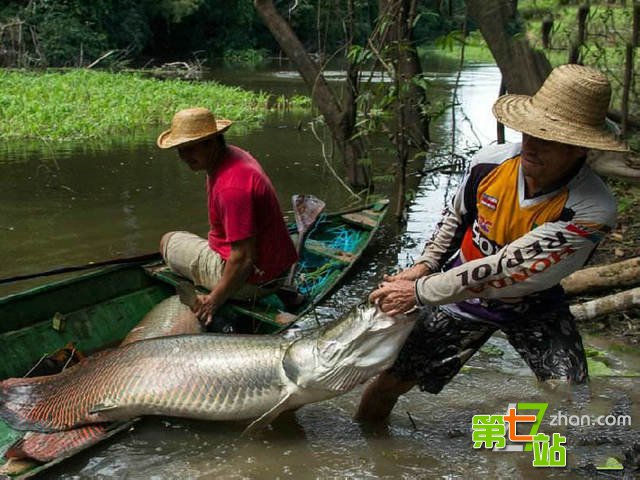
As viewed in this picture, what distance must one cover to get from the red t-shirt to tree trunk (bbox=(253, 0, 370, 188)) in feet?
13.6

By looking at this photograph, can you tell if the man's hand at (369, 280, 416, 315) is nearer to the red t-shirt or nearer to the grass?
the red t-shirt

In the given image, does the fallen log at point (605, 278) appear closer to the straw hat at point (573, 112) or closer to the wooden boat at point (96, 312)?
the wooden boat at point (96, 312)

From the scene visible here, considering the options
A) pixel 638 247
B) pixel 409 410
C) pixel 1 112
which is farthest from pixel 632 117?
pixel 1 112

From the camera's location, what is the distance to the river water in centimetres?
382

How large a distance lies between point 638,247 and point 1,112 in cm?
1170

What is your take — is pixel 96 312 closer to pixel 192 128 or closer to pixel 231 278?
pixel 231 278

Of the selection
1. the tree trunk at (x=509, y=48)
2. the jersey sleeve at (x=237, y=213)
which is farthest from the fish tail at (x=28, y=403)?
the tree trunk at (x=509, y=48)

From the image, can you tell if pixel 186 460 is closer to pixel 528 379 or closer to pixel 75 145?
pixel 528 379

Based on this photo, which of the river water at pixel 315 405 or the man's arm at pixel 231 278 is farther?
the man's arm at pixel 231 278

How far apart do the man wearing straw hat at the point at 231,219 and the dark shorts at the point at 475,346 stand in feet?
5.04

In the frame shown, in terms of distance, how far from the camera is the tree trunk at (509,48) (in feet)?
21.4

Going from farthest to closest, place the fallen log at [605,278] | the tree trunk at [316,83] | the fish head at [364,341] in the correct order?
the tree trunk at [316,83]
the fallen log at [605,278]
the fish head at [364,341]

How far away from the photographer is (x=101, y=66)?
2878 centimetres

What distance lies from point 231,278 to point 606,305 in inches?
115
